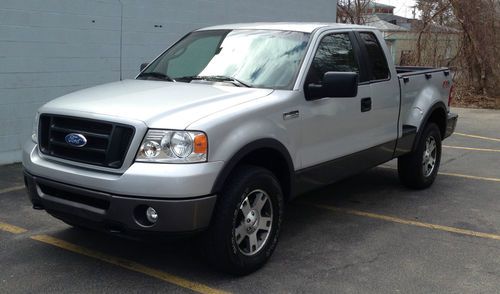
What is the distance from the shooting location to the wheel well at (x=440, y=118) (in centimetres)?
688

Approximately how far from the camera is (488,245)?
16.1 feet

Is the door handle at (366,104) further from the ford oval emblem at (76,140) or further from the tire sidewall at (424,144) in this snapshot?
the ford oval emblem at (76,140)

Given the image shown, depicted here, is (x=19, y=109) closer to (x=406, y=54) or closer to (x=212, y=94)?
(x=212, y=94)

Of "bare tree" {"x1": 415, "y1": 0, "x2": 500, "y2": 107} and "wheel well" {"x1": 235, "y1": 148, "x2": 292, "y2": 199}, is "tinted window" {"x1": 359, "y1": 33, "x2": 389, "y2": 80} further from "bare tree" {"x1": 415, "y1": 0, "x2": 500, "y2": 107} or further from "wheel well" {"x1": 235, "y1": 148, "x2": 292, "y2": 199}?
"bare tree" {"x1": 415, "y1": 0, "x2": 500, "y2": 107}

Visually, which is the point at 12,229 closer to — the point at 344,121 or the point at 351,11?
the point at 344,121

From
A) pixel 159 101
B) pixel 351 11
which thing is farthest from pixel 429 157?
pixel 351 11

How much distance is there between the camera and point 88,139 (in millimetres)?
3811

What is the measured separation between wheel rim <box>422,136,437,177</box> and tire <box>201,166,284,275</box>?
9.97 feet

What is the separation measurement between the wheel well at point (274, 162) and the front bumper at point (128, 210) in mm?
627

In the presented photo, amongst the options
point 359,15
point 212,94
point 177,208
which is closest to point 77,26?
point 212,94

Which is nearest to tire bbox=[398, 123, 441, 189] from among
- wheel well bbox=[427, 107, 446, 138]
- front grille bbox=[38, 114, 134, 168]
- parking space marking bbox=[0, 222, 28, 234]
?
wheel well bbox=[427, 107, 446, 138]

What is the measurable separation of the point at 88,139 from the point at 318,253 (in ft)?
6.89

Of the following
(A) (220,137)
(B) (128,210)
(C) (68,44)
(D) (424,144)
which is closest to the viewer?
(B) (128,210)

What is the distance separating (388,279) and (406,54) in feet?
57.0
